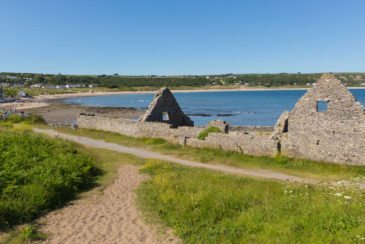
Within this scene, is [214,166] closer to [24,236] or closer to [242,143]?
[242,143]

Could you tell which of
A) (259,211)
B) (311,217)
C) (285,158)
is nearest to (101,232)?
(259,211)

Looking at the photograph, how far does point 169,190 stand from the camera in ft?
41.7

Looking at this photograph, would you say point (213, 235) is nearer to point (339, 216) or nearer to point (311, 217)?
point (311, 217)

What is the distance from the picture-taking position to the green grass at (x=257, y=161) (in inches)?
680

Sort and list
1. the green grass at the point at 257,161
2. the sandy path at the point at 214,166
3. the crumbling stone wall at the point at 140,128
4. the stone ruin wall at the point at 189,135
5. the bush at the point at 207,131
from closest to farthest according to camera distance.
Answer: the sandy path at the point at 214,166, the green grass at the point at 257,161, the stone ruin wall at the point at 189,135, the bush at the point at 207,131, the crumbling stone wall at the point at 140,128

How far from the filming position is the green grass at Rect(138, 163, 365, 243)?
26.9ft

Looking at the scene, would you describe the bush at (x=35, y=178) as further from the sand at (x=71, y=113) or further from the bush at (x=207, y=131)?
the sand at (x=71, y=113)

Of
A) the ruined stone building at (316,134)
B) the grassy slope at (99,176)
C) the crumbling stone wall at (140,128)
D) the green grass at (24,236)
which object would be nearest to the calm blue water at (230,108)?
the crumbling stone wall at (140,128)

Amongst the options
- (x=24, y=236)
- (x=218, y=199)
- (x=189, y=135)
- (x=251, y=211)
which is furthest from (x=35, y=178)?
(x=189, y=135)

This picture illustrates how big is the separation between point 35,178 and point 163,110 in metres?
18.3

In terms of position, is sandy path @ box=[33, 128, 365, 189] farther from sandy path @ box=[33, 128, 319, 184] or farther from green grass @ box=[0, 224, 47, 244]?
green grass @ box=[0, 224, 47, 244]

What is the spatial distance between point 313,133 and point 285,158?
1.98m

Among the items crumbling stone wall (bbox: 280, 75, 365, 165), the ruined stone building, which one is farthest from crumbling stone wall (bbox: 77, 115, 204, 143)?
crumbling stone wall (bbox: 280, 75, 365, 165)

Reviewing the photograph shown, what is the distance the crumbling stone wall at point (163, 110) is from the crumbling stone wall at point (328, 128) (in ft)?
40.4
